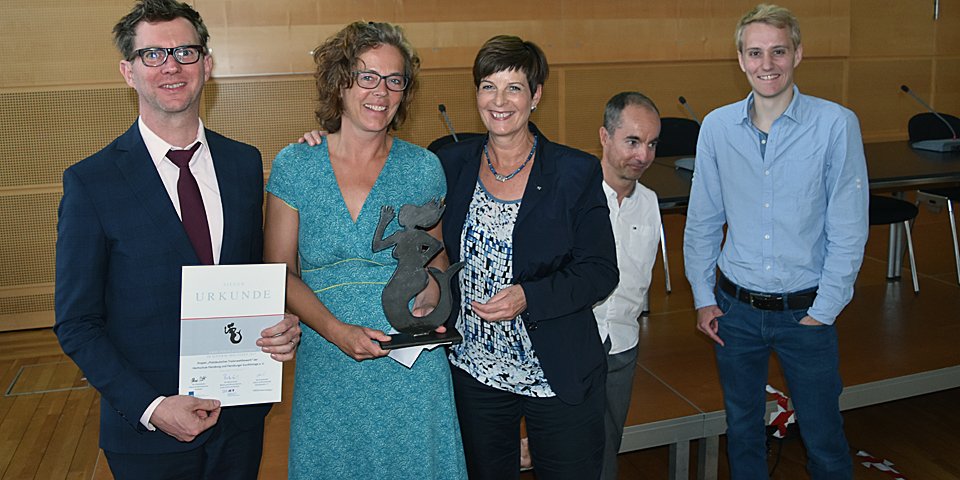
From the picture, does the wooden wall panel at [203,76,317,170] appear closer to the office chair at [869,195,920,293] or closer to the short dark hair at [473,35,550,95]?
the office chair at [869,195,920,293]

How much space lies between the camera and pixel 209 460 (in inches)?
78.6

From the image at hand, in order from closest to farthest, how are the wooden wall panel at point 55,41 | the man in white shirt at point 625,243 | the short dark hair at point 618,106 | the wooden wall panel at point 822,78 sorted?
the man in white shirt at point 625,243
the short dark hair at point 618,106
the wooden wall panel at point 55,41
the wooden wall panel at point 822,78

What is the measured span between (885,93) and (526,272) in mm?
6658

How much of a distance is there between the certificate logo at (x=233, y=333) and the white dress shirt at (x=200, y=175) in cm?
16

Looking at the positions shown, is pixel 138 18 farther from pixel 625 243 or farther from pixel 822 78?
pixel 822 78

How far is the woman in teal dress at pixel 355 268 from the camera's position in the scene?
2.11 m

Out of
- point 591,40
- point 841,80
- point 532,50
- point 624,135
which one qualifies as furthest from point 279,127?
point 841,80

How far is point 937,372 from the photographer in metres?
4.01

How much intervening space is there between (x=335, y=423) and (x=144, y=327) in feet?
1.80

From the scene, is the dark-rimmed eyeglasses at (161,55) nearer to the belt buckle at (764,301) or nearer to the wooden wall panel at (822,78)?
the belt buckle at (764,301)

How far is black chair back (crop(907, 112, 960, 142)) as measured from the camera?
20.1 feet

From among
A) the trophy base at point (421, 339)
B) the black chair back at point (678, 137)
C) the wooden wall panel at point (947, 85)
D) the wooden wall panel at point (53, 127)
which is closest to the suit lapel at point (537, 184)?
the trophy base at point (421, 339)

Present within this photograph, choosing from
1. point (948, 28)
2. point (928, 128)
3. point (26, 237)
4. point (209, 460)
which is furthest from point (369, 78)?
point (948, 28)

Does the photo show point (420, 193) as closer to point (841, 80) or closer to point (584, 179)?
point (584, 179)
